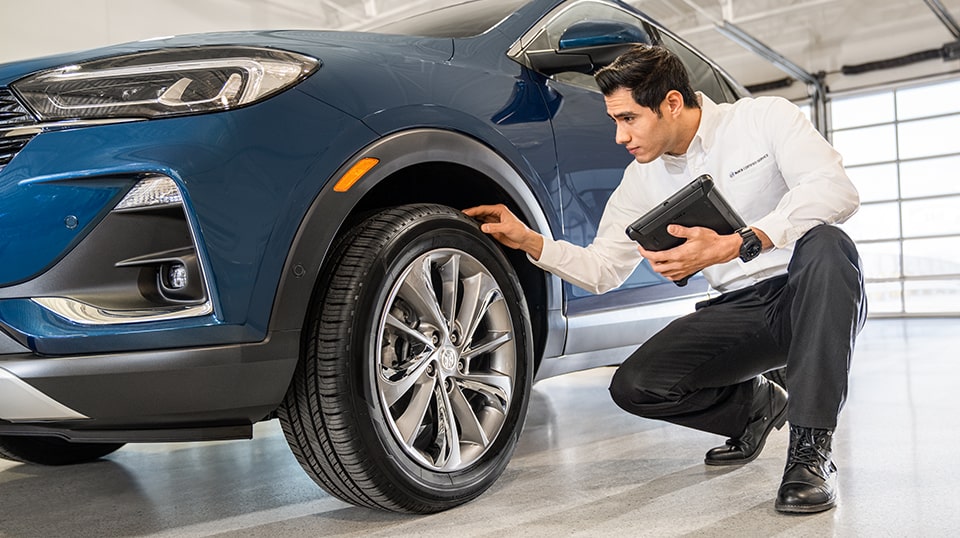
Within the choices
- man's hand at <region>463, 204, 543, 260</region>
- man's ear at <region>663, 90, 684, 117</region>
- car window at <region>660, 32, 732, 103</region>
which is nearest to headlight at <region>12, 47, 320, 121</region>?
man's hand at <region>463, 204, 543, 260</region>

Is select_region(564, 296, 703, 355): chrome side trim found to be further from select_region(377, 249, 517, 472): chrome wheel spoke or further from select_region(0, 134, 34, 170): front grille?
select_region(0, 134, 34, 170): front grille

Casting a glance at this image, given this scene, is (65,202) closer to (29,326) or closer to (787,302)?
(29,326)

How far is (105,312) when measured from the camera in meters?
1.51

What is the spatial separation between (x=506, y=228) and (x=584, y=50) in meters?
0.60

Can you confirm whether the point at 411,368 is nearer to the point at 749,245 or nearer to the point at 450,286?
the point at 450,286

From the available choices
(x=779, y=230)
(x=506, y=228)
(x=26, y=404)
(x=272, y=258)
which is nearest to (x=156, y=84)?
(x=272, y=258)

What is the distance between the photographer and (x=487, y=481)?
1.93m

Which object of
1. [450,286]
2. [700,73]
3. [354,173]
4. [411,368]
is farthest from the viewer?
[700,73]

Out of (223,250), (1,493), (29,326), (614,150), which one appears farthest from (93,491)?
(614,150)

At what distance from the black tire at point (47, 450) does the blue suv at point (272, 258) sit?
1.06 m

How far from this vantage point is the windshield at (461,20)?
7.65ft

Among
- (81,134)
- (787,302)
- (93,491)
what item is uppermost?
(81,134)

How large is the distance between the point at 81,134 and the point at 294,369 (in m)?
0.57

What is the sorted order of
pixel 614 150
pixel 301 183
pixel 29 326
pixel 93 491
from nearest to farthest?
pixel 29 326
pixel 301 183
pixel 93 491
pixel 614 150
